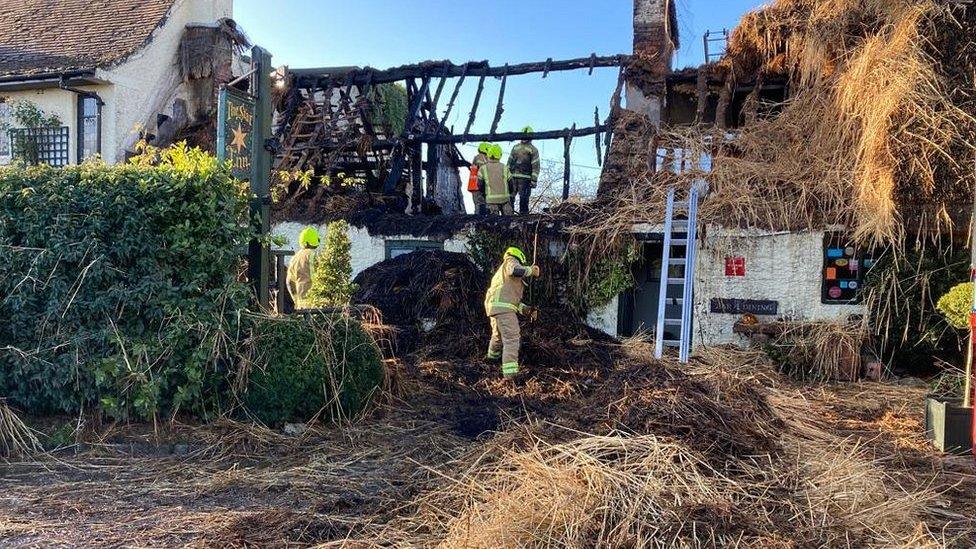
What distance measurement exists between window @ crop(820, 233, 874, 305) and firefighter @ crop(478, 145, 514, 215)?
522 centimetres

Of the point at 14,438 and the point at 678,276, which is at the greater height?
the point at 678,276

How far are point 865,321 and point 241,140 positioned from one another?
8218 mm

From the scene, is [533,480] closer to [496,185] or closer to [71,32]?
[496,185]

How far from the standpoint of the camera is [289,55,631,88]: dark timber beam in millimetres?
13469

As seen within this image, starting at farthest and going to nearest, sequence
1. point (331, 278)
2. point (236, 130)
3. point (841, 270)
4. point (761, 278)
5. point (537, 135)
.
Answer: point (537, 135) → point (761, 278) → point (841, 270) → point (331, 278) → point (236, 130)

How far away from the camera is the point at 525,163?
12.9 metres

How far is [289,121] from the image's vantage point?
14.5m

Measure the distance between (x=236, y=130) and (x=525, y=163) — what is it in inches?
263

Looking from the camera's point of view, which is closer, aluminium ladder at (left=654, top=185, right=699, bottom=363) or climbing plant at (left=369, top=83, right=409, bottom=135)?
aluminium ladder at (left=654, top=185, right=699, bottom=363)

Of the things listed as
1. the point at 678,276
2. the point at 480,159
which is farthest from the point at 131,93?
the point at 678,276

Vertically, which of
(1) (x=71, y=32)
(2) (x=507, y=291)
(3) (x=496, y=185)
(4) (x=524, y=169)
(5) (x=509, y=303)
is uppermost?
(1) (x=71, y=32)

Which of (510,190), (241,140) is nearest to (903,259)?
(510,190)

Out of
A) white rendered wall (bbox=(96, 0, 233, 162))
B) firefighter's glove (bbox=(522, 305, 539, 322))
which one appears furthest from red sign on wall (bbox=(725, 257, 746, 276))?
white rendered wall (bbox=(96, 0, 233, 162))

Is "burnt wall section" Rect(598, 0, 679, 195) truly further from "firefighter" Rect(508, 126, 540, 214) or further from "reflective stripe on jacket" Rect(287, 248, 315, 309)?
"reflective stripe on jacket" Rect(287, 248, 315, 309)
